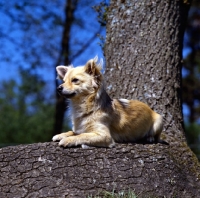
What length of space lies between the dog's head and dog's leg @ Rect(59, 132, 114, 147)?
57cm

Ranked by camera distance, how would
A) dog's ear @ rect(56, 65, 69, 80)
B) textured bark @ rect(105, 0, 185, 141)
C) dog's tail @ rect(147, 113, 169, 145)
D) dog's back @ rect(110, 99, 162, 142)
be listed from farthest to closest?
textured bark @ rect(105, 0, 185, 141) → dog's tail @ rect(147, 113, 169, 145) → dog's ear @ rect(56, 65, 69, 80) → dog's back @ rect(110, 99, 162, 142)

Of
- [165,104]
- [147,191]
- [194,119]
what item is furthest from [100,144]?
[194,119]

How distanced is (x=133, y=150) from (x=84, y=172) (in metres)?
0.74

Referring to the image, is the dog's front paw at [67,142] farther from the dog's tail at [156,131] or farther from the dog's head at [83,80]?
the dog's tail at [156,131]

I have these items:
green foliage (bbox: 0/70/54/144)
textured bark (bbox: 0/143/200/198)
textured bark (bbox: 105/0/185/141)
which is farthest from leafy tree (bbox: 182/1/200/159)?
textured bark (bbox: 0/143/200/198)

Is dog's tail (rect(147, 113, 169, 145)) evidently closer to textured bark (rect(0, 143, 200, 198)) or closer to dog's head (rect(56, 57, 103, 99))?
textured bark (rect(0, 143, 200, 198))

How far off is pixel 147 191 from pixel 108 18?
3343 millimetres

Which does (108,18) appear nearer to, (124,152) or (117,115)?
(117,115)

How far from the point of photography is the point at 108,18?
7359 millimetres

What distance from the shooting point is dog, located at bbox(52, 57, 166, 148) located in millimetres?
5391

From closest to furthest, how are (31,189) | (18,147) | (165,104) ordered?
1. (31,189)
2. (18,147)
3. (165,104)

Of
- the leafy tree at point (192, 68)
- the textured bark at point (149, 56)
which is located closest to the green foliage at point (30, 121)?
the leafy tree at point (192, 68)

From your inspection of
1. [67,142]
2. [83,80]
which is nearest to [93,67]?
[83,80]

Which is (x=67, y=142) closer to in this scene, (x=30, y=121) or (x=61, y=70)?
(x=61, y=70)
